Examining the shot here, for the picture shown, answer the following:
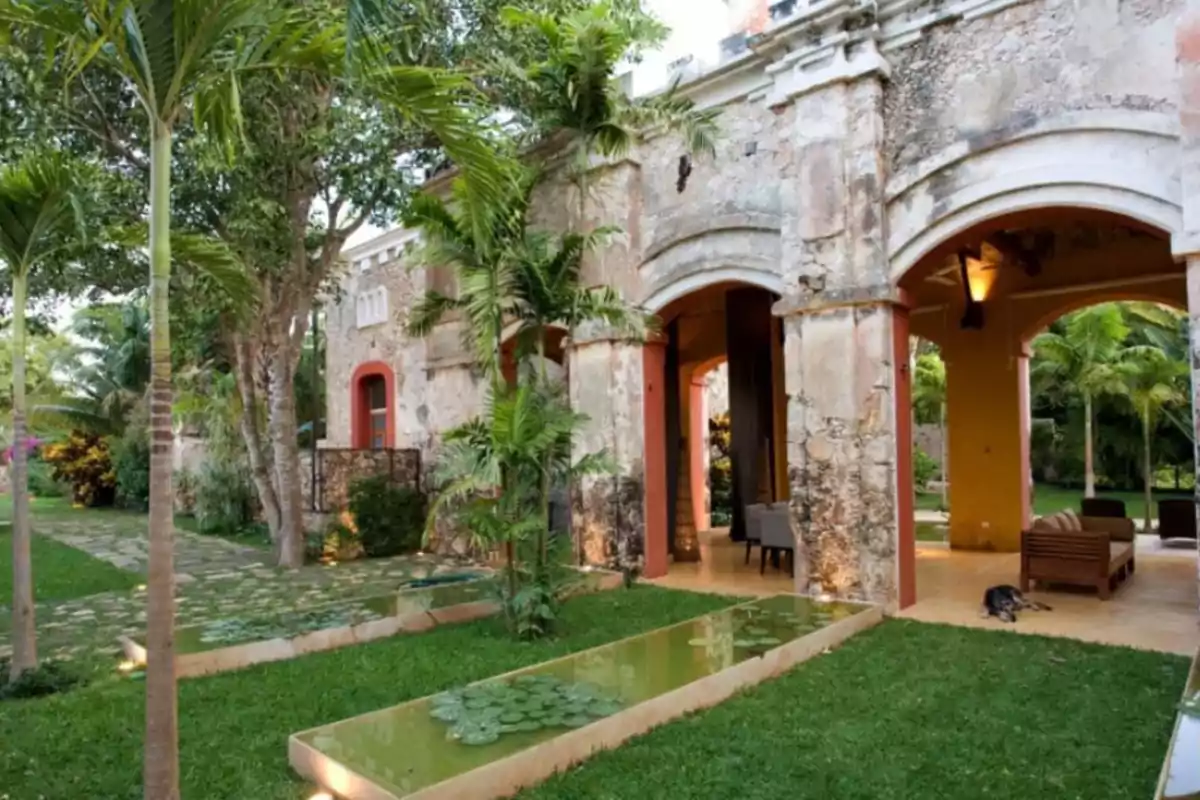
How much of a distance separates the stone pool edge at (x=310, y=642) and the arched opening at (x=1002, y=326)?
18.8 feet

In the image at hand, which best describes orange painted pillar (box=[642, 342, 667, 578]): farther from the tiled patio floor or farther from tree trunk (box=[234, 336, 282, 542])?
tree trunk (box=[234, 336, 282, 542])

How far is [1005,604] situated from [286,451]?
29.1 ft

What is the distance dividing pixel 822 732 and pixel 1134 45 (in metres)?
5.73

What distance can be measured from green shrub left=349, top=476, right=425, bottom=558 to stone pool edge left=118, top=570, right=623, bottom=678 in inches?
162

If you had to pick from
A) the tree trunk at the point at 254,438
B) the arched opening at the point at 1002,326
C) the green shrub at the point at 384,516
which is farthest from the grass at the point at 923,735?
the tree trunk at the point at 254,438

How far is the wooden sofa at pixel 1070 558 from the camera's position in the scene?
780cm

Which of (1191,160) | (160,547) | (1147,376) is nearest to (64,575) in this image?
(160,547)

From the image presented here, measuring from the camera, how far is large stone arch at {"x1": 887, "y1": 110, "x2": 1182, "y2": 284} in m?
6.09

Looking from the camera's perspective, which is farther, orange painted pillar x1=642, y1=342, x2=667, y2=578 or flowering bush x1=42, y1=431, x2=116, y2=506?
flowering bush x1=42, y1=431, x2=116, y2=506

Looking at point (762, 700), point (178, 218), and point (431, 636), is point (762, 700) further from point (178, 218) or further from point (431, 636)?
point (178, 218)

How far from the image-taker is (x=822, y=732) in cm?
456

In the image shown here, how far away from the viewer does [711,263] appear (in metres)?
9.00

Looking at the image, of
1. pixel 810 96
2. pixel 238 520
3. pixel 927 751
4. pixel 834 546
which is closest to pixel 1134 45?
pixel 810 96

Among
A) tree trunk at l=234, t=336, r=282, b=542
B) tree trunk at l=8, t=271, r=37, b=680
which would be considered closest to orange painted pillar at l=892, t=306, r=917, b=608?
tree trunk at l=8, t=271, r=37, b=680
